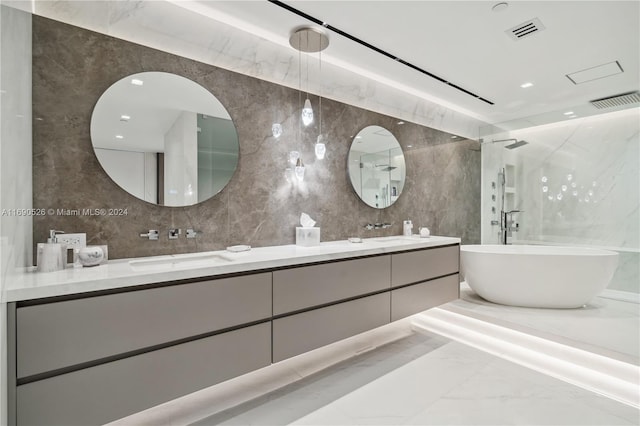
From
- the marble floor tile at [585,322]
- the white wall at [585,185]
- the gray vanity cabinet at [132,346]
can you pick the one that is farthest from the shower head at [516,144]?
the gray vanity cabinet at [132,346]

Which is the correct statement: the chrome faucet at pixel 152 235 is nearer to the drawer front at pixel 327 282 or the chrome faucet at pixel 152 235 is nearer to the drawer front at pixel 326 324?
the drawer front at pixel 327 282

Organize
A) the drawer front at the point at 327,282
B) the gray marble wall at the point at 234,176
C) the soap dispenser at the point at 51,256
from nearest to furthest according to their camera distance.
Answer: the soap dispenser at the point at 51,256
the gray marble wall at the point at 234,176
the drawer front at the point at 327,282

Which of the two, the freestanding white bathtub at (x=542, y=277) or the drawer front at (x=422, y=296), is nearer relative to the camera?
the drawer front at (x=422, y=296)

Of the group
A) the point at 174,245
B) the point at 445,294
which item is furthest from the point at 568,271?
the point at 174,245

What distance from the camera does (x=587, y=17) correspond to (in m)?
2.23

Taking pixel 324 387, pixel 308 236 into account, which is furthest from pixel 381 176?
pixel 324 387

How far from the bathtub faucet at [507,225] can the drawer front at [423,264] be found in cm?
166

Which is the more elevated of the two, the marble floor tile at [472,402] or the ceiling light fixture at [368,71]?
the ceiling light fixture at [368,71]

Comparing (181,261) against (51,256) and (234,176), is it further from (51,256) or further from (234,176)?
(234,176)

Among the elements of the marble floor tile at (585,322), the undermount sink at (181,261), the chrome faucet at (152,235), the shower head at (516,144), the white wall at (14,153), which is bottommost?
the marble floor tile at (585,322)

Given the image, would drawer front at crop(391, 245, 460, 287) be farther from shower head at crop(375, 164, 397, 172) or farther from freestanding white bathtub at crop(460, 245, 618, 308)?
shower head at crop(375, 164, 397, 172)

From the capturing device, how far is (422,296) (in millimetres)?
2734

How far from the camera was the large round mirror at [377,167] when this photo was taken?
3.06m

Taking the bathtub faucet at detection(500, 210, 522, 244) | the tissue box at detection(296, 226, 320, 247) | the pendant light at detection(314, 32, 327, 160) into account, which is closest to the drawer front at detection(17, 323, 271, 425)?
the tissue box at detection(296, 226, 320, 247)
